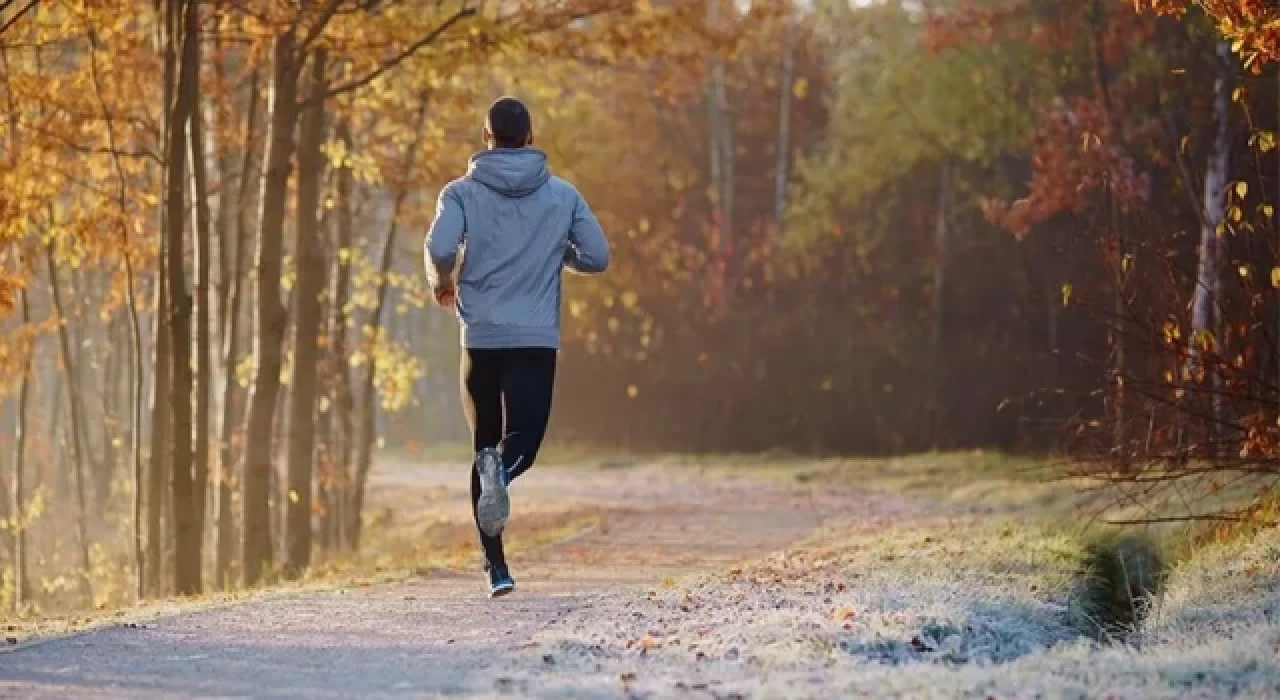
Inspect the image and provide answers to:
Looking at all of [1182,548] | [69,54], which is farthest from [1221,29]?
[69,54]

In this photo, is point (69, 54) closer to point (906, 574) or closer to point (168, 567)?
point (168, 567)

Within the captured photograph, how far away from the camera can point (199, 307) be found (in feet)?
53.1

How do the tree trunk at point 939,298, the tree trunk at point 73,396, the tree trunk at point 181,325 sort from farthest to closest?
the tree trunk at point 939,298
the tree trunk at point 73,396
the tree trunk at point 181,325

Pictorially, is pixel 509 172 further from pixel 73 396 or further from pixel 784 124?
pixel 784 124

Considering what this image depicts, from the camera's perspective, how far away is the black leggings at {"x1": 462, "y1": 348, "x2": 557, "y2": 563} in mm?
8984

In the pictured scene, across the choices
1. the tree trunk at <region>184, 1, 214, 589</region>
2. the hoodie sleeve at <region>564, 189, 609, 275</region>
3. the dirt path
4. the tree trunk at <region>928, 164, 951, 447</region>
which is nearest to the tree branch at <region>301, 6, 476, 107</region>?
the tree trunk at <region>184, 1, 214, 589</region>

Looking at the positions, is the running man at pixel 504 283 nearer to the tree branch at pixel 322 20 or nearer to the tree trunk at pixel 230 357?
the tree branch at pixel 322 20

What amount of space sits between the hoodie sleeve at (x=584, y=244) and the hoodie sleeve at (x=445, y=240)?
0.54m

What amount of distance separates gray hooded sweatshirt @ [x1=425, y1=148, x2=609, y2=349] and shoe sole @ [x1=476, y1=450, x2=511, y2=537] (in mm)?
520

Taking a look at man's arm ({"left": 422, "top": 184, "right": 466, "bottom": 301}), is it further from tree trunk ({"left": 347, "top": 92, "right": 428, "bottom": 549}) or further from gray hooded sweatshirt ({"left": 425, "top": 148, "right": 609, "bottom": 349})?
tree trunk ({"left": 347, "top": 92, "right": 428, "bottom": 549})

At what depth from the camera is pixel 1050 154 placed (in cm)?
2517

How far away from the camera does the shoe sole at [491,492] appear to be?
882cm

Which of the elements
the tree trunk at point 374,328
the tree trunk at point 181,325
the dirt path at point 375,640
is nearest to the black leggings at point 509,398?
the dirt path at point 375,640

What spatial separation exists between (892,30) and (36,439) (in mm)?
19229
